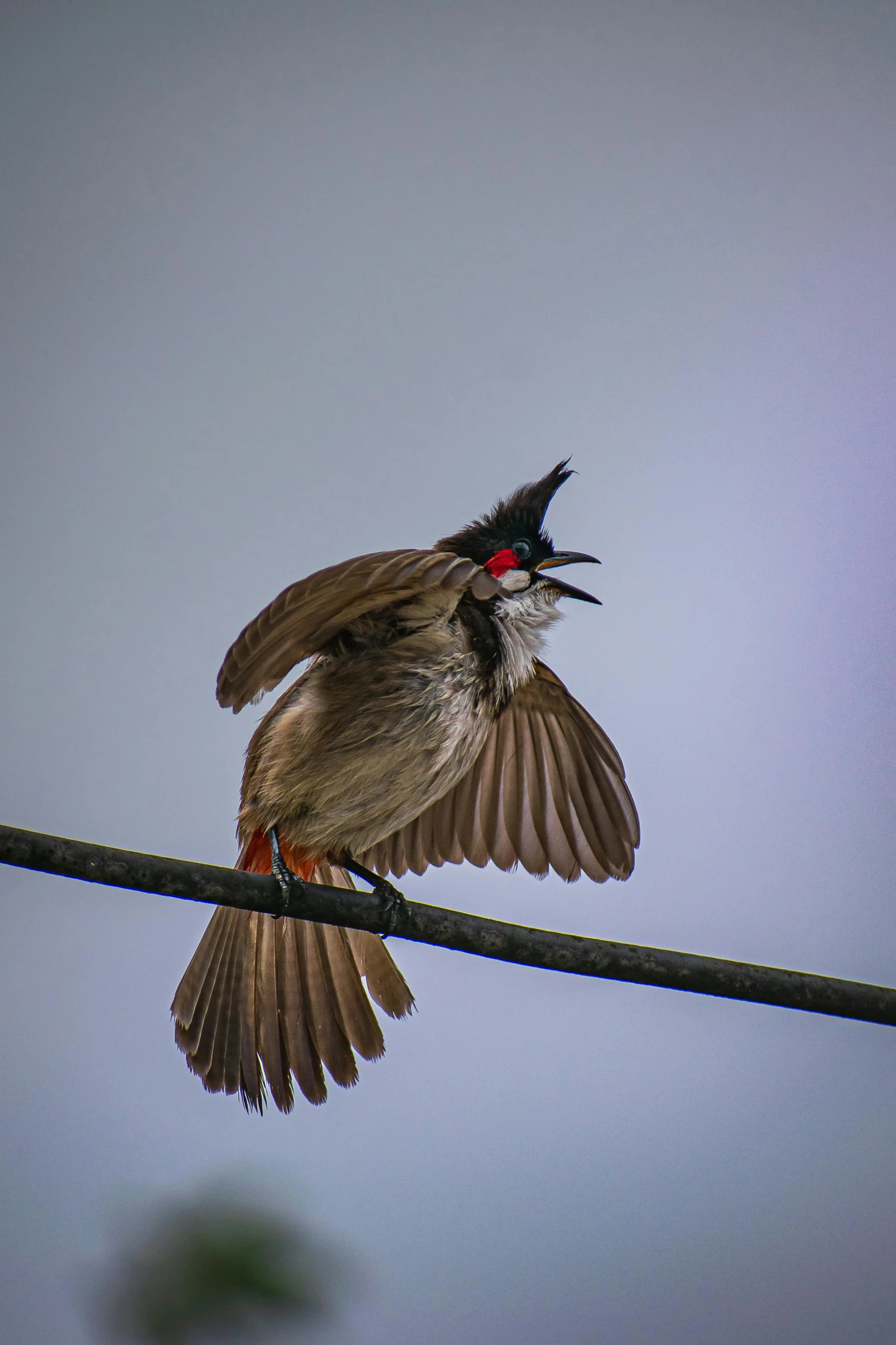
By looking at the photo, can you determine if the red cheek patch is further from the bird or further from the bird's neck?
the bird's neck

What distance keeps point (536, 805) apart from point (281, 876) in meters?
0.91

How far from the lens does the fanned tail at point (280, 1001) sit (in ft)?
7.39

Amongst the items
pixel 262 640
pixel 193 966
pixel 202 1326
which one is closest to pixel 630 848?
pixel 193 966

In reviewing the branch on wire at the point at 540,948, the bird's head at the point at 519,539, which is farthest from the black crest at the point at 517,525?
the branch on wire at the point at 540,948

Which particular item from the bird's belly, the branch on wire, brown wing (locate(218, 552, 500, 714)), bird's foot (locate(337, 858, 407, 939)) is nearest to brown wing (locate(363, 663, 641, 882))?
bird's foot (locate(337, 858, 407, 939))

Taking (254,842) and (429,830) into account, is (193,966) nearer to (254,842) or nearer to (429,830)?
(254,842)

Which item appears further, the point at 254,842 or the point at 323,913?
the point at 254,842

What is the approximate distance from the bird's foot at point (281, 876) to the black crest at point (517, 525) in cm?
74

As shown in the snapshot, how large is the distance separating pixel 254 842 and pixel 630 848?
2.64 feet

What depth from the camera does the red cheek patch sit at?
239 centimetres

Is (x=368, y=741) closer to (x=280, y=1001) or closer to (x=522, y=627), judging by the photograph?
(x=522, y=627)

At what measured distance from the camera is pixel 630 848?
2.45 m

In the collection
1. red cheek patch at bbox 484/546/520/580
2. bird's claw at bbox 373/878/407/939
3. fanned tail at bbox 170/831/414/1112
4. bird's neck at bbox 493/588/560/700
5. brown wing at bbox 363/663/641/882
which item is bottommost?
fanned tail at bbox 170/831/414/1112

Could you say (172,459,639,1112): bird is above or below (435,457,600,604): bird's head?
below
